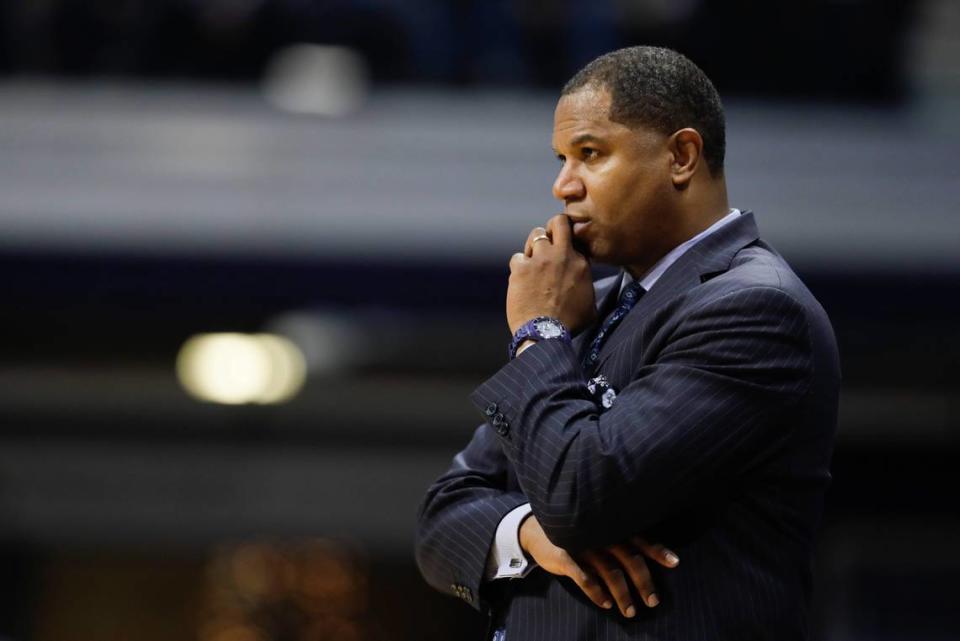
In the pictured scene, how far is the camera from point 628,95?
1.97 m

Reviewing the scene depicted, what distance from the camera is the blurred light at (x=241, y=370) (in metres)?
6.71

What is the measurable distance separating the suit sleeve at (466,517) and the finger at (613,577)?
8.6 inches

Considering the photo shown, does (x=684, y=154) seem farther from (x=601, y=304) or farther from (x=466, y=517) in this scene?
(x=466, y=517)

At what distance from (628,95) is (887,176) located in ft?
15.4

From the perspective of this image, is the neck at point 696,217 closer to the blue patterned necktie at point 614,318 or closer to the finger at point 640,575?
the blue patterned necktie at point 614,318

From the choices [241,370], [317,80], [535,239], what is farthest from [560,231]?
[241,370]

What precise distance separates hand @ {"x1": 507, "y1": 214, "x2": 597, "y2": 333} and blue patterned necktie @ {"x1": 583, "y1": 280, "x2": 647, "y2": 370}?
7 centimetres

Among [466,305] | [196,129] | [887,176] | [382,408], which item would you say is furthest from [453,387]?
[887,176]

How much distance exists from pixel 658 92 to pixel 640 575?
0.65m

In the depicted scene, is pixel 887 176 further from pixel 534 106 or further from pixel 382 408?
pixel 382 408

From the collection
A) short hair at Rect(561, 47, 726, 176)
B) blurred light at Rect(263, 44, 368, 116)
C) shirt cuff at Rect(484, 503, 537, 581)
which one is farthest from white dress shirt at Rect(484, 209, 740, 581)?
blurred light at Rect(263, 44, 368, 116)

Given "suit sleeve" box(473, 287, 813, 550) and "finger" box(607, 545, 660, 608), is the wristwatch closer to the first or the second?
"suit sleeve" box(473, 287, 813, 550)

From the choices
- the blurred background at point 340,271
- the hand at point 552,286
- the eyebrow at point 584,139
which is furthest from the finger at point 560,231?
the blurred background at point 340,271

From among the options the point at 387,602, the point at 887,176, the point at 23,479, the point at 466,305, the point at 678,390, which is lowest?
the point at 387,602
